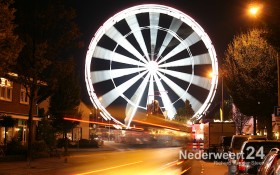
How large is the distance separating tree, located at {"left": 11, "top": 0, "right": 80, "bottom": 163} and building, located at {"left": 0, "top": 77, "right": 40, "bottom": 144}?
9.45 metres

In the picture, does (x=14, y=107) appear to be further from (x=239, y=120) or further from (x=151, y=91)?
(x=239, y=120)

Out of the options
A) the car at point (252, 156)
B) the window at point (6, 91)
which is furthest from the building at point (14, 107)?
the car at point (252, 156)

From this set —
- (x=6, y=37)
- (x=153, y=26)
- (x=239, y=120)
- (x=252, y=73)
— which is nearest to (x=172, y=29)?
(x=153, y=26)

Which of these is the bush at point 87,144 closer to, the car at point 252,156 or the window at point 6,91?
the window at point 6,91

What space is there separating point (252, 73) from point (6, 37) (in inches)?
718

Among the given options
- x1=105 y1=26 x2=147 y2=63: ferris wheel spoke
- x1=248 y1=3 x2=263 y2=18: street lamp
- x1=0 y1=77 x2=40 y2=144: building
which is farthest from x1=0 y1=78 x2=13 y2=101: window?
x1=248 y1=3 x2=263 y2=18: street lamp

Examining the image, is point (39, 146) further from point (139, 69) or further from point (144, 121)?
point (144, 121)

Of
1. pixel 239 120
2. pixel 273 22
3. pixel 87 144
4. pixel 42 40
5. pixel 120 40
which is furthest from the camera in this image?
pixel 239 120

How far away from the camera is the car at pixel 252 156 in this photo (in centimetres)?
1510

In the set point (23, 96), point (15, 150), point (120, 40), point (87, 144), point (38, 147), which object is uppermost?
point (120, 40)

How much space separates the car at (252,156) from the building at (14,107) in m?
27.3

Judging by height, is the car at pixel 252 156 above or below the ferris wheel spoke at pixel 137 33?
below

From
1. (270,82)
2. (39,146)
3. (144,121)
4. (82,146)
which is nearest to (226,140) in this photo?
(270,82)

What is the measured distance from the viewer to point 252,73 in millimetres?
33906
